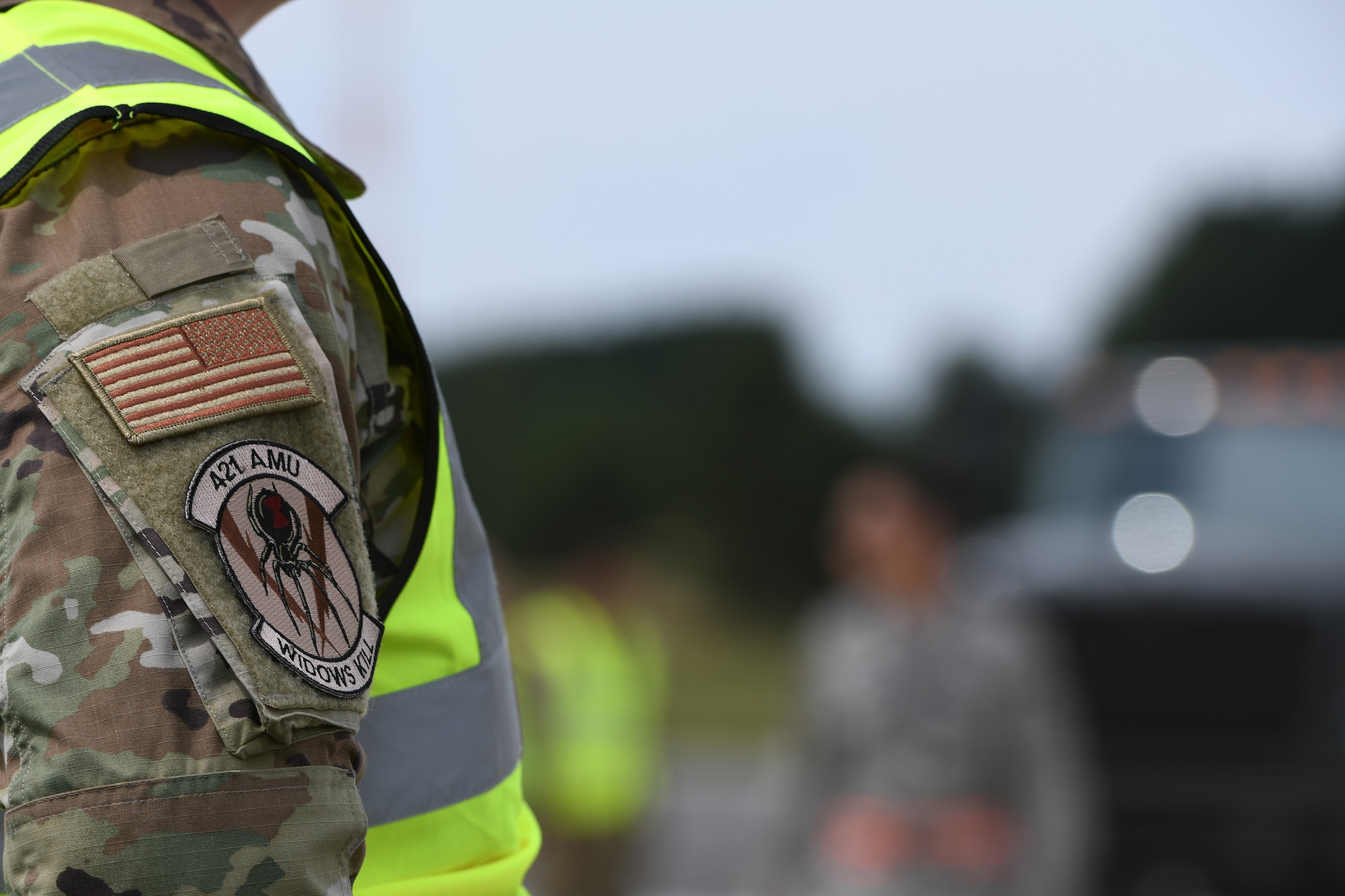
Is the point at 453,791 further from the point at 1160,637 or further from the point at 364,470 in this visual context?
the point at 1160,637

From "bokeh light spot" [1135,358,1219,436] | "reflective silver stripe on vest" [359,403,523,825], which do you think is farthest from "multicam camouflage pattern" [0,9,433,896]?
"bokeh light spot" [1135,358,1219,436]

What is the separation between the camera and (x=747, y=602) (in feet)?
103

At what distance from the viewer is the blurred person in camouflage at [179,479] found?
879mm

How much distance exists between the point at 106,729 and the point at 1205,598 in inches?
257

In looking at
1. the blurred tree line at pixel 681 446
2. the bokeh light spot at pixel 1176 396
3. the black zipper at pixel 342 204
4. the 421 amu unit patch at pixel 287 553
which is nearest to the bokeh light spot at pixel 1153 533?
the bokeh light spot at pixel 1176 396

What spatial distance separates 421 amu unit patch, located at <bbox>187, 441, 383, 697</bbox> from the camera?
921mm

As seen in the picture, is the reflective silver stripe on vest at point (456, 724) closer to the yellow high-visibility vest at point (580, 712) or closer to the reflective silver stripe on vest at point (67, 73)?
the reflective silver stripe on vest at point (67, 73)

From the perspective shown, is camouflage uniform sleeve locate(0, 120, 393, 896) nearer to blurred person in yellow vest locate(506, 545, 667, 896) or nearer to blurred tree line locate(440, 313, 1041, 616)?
blurred person in yellow vest locate(506, 545, 667, 896)

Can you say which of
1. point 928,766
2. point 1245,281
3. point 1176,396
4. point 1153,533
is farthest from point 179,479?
point 1245,281

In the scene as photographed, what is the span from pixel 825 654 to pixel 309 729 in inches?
118

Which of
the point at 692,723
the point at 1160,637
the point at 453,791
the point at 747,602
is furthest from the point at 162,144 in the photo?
the point at 747,602

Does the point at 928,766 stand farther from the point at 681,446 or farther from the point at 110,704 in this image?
the point at 681,446

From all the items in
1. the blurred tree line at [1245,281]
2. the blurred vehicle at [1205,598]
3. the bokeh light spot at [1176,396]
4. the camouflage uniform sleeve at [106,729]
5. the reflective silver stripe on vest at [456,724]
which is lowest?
the blurred tree line at [1245,281]

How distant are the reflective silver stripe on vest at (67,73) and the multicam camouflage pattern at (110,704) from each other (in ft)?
0.20
